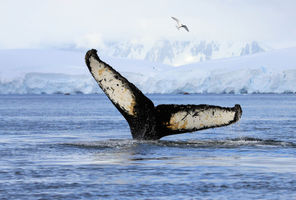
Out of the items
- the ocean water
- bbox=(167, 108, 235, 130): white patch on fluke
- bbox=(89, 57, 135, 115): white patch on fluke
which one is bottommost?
the ocean water

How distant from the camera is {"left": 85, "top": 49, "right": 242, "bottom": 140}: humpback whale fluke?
12.6m

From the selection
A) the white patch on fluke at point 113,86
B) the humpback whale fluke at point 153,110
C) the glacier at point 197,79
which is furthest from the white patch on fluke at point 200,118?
the glacier at point 197,79

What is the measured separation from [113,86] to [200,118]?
5.92 feet

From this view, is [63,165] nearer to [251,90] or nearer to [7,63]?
[251,90]

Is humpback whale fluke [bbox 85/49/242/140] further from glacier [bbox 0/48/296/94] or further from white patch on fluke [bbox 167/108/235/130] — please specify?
glacier [bbox 0/48/296/94]

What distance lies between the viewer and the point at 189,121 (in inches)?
507

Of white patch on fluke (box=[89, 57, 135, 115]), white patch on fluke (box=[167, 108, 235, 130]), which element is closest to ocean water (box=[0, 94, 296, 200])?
white patch on fluke (box=[167, 108, 235, 130])

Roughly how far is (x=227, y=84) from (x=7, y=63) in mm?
68528

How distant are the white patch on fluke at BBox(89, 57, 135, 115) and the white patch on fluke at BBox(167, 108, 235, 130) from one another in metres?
0.93

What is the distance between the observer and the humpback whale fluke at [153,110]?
12617mm

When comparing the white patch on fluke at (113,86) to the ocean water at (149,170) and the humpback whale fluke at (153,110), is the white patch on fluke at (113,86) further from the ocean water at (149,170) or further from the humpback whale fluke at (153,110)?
the ocean water at (149,170)

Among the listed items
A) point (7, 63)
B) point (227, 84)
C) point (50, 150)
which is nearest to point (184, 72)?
point (227, 84)

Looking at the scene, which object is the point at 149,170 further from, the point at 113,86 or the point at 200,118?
the point at 113,86

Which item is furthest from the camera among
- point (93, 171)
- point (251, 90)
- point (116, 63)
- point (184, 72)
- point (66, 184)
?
point (116, 63)
